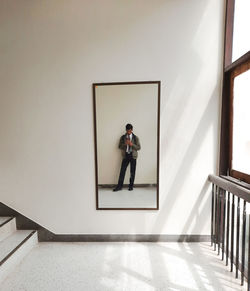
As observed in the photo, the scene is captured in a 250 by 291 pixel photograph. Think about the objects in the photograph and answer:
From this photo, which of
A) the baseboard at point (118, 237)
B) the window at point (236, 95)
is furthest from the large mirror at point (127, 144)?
the window at point (236, 95)

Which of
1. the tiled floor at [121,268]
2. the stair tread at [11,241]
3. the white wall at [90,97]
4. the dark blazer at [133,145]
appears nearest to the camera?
the tiled floor at [121,268]

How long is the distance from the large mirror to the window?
0.78 meters

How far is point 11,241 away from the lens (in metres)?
2.04

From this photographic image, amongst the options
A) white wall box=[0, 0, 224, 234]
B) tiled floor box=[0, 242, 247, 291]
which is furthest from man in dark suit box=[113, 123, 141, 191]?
tiled floor box=[0, 242, 247, 291]

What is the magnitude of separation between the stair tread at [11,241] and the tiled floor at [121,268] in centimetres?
19

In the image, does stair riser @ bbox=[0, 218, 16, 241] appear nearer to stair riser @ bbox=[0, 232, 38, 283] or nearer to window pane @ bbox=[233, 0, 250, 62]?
stair riser @ bbox=[0, 232, 38, 283]

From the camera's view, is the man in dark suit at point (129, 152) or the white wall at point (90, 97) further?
the man in dark suit at point (129, 152)

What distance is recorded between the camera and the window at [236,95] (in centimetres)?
174

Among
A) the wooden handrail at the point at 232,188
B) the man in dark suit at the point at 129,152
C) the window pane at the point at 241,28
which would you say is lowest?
the wooden handrail at the point at 232,188

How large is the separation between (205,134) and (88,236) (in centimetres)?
188

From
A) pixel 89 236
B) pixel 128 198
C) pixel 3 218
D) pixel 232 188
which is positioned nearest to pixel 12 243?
pixel 3 218

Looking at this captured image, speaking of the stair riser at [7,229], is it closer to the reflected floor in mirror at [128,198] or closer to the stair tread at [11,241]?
the stair tread at [11,241]

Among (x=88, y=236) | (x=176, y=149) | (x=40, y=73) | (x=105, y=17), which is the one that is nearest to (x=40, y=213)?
(x=88, y=236)

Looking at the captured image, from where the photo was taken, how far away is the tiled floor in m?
1.57
